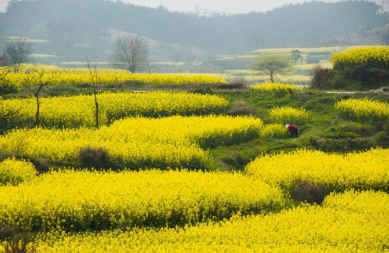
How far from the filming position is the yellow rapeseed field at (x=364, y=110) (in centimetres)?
2544

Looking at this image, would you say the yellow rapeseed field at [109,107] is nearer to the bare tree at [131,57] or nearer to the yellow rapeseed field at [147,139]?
the yellow rapeseed field at [147,139]

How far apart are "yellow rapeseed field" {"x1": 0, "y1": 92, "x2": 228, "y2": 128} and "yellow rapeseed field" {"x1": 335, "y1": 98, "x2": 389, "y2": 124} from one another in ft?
24.7

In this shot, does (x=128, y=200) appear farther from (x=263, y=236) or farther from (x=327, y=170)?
(x=327, y=170)

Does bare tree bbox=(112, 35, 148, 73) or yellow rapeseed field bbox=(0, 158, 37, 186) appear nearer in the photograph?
yellow rapeseed field bbox=(0, 158, 37, 186)

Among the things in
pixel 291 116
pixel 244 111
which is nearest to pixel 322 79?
pixel 244 111

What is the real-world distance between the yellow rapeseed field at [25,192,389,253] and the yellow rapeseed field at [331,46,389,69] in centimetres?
2156

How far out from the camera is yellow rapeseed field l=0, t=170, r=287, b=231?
1395 centimetres

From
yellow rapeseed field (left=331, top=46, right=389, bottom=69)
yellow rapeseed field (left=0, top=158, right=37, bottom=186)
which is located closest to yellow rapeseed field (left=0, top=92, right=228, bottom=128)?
yellow rapeseed field (left=0, top=158, right=37, bottom=186)

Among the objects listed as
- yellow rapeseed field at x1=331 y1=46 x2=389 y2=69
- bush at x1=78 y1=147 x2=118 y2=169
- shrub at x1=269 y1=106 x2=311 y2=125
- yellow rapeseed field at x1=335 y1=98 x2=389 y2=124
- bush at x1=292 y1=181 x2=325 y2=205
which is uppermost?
yellow rapeseed field at x1=331 y1=46 x2=389 y2=69

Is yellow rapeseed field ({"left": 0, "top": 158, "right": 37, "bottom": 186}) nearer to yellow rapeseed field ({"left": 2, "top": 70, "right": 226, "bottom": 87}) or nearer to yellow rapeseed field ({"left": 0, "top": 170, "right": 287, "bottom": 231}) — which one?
yellow rapeseed field ({"left": 0, "top": 170, "right": 287, "bottom": 231})

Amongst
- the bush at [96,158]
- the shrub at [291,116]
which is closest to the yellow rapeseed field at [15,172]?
the bush at [96,158]

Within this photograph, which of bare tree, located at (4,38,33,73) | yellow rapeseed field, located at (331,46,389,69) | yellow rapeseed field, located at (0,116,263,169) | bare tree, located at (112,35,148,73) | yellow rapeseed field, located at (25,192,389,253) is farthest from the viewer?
bare tree, located at (112,35,148,73)

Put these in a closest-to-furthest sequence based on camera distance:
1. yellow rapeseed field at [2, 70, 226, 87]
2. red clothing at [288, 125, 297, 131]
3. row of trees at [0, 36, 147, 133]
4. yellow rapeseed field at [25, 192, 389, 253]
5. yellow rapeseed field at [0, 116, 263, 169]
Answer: yellow rapeseed field at [25, 192, 389, 253], yellow rapeseed field at [0, 116, 263, 169], row of trees at [0, 36, 147, 133], red clothing at [288, 125, 297, 131], yellow rapeseed field at [2, 70, 226, 87]

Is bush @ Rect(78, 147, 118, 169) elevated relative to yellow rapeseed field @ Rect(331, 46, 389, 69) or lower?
lower
